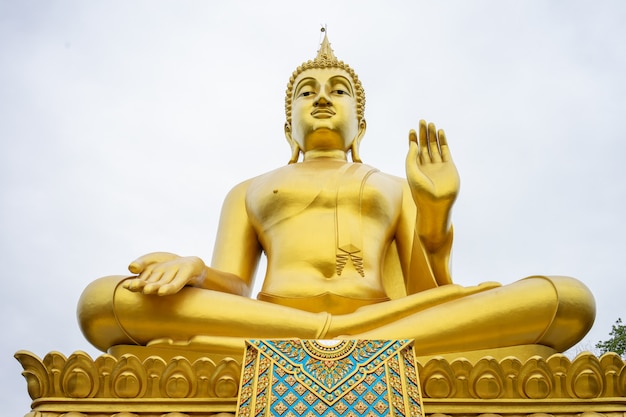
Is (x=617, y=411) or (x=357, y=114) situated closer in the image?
(x=617, y=411)

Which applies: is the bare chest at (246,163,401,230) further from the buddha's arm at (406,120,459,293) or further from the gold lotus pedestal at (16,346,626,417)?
the gold lotus pedestal at (16,346,626,417)

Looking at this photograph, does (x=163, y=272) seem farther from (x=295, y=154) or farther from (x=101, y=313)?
(x=295, y=154)

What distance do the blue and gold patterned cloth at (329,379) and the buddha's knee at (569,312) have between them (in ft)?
2.70

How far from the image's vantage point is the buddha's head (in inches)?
214

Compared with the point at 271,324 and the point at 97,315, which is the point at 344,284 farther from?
the point at 97,315

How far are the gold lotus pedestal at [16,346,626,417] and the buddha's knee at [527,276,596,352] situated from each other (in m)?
0.40

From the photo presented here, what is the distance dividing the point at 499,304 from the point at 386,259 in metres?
1.46

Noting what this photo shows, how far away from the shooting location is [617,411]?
327 cm

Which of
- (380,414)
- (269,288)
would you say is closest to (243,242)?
(269,288)

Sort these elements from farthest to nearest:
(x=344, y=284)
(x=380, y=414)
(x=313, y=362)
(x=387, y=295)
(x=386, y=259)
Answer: (x=386, y=259), (x=387, y=295), (x=344, y=284), (x=313, y=362), (x=380, y=414)

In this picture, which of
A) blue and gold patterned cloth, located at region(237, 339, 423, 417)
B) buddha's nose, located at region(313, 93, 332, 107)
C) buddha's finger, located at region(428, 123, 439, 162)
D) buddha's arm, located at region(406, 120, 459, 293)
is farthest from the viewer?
buddha's nose, located at region(313, 93, 332, 107)

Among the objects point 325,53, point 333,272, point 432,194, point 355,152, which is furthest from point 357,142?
point 432,194

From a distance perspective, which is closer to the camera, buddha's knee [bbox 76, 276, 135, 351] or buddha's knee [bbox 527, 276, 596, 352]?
buddha's knee [bbox 527, 276, 596, 352]

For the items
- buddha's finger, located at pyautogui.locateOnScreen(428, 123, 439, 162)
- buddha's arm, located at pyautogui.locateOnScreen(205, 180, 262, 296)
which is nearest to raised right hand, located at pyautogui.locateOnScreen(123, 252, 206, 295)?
buddha's arm, located at pyautogui.locateOnScreen(205, 180, 262, 296)
